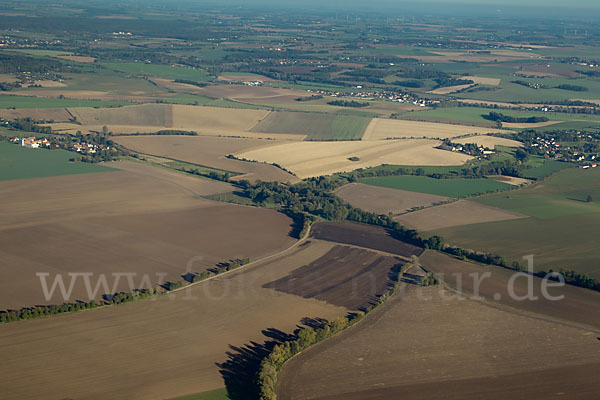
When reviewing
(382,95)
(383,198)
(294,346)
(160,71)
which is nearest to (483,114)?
(382,95)

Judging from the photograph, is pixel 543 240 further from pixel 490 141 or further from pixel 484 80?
pixel 484 80

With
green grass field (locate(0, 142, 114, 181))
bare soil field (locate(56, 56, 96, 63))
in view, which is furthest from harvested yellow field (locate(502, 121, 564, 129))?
bare soil field (locate(56, 56, 96, 63))

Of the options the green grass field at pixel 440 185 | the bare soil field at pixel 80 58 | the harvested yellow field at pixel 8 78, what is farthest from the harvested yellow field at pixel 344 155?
the bare soil field at pixel 80 58

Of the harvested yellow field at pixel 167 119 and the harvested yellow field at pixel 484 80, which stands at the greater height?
the harvested yellow field at pixel 484 80

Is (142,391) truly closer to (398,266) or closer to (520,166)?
(398,266)

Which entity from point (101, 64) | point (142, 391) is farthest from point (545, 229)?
point (101, 64)

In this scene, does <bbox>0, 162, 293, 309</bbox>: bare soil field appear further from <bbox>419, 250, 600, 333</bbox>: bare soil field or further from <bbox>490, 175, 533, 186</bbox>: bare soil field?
<bbox>490, 175, 533, 186</bbox>: bare soil field

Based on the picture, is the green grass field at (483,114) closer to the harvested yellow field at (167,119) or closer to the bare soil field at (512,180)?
the harvested yellow field at (167,119)
